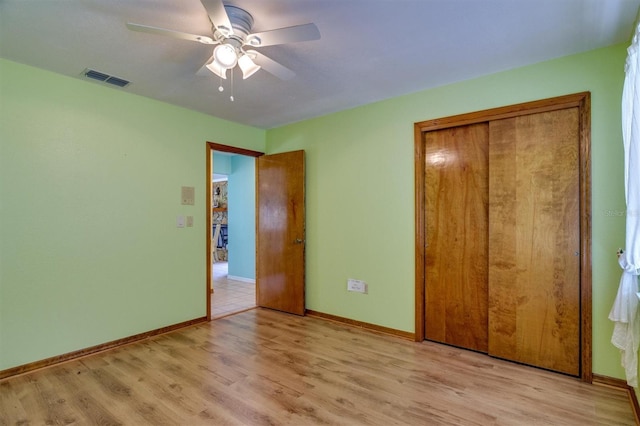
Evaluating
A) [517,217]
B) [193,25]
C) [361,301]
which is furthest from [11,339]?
[517,217]

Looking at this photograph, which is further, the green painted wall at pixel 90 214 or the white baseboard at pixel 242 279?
the white baseboard at pixel 242 279

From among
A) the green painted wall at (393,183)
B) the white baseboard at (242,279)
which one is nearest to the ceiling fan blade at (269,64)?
the green painted wall at (393,183)


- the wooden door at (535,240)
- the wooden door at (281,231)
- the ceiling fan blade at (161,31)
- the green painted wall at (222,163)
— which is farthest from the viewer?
the green painted wall at (222,163)

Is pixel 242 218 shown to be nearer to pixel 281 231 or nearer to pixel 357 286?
pixel 281 231

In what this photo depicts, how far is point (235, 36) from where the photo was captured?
1.86 metres

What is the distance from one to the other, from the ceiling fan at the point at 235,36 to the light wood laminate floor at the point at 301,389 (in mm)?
2191

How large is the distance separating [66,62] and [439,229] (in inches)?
135

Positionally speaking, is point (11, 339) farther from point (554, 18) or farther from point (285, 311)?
point (554, 18)

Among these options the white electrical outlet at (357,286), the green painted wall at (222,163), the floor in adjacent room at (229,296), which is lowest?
the floor in adjacent room at (229,296)

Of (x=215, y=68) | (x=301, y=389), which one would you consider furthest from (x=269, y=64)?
(x=301, y=389)

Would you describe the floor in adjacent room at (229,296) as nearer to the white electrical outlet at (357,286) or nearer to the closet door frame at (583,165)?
the white electrical outlet at (357,286)

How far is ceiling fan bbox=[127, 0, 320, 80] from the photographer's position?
163 cm

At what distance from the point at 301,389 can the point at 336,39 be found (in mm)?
2429

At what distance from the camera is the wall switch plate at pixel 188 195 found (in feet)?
11.3
